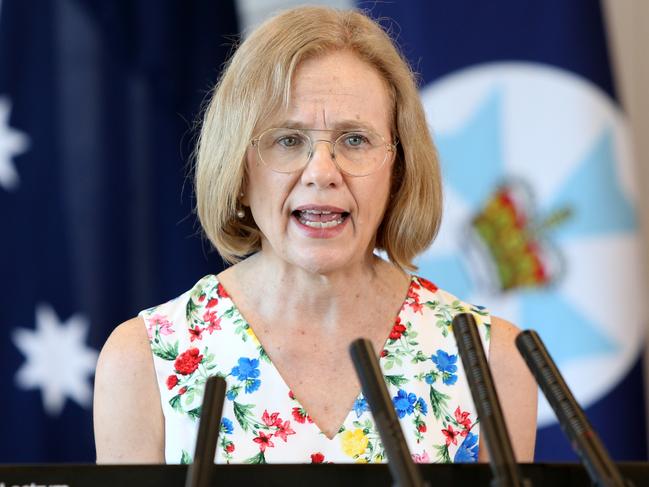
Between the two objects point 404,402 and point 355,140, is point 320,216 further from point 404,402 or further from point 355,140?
point 404,402

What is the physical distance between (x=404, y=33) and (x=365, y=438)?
Result: 5.21 ft

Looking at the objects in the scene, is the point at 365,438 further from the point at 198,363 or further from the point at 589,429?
the point at 589,429

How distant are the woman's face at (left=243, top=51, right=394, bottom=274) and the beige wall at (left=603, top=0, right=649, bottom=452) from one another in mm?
1749

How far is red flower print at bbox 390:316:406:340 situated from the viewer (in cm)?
177

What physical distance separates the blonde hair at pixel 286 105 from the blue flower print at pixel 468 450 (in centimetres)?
34

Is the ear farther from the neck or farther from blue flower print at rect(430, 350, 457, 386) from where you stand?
blue flower print at rect(430, 350, 457, 386)

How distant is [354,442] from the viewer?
163cm

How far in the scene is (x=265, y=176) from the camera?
1.62 m

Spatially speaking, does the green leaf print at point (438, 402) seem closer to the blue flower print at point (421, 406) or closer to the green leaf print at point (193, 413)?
the blue flower print at point (421, 406)

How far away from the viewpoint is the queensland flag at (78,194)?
113 inches

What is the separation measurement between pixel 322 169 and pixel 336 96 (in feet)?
0.44

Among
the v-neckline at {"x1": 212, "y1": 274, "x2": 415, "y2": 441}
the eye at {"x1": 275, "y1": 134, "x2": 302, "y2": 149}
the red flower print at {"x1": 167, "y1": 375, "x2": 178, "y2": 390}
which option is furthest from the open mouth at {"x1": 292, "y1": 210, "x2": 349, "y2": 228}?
the red flower print at {"x1": 167, "y1": 375, "x2": 178, "y2": 390}

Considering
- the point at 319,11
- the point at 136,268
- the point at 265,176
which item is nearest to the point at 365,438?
the point at 265,176

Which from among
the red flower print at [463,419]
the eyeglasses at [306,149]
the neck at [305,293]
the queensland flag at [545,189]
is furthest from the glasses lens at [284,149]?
the queensland flag at [545,189]
